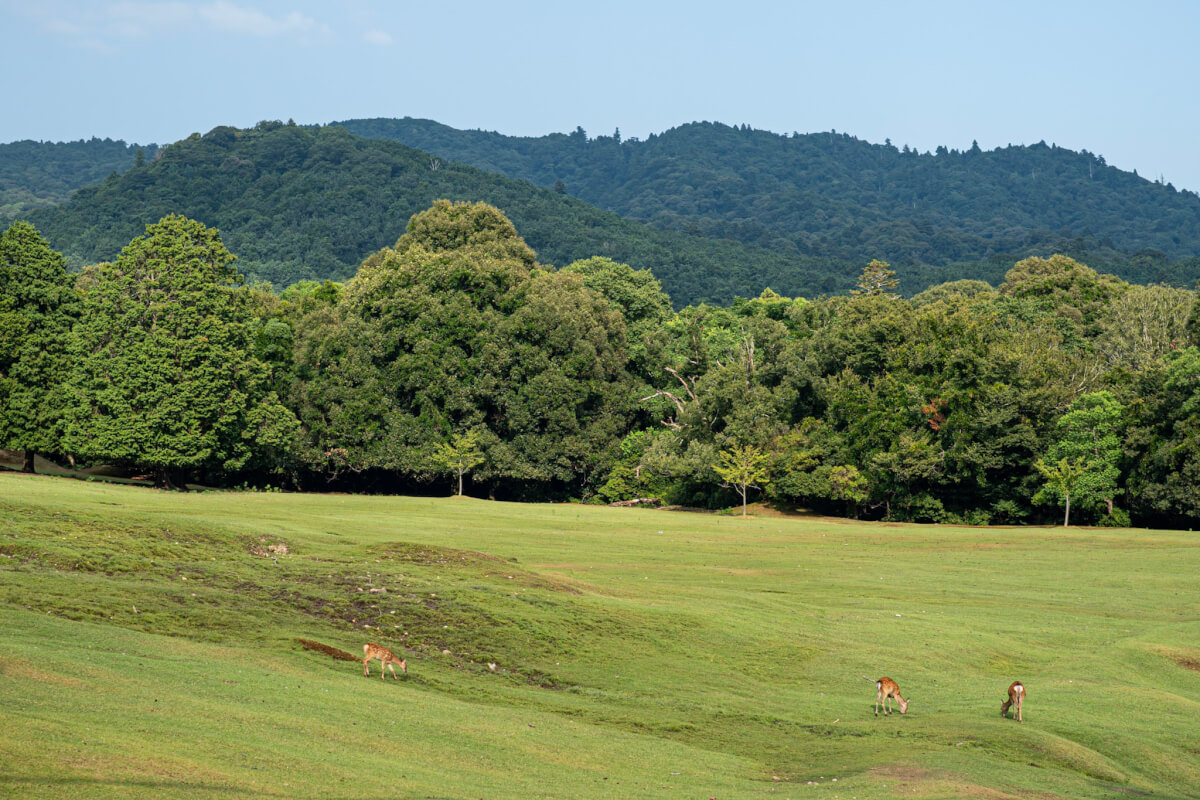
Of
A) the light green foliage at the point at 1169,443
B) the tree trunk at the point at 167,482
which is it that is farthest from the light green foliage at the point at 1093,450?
the tree trunk at the point at 167,482

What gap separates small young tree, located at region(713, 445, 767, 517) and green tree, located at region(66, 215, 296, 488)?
2973 centimetres

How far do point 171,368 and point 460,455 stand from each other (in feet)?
71.2

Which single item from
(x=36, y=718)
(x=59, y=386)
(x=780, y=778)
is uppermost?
(x=59, y=386)

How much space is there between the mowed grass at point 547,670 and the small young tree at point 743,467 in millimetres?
31544

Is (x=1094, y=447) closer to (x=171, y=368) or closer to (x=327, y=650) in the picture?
(x=171, y=368)

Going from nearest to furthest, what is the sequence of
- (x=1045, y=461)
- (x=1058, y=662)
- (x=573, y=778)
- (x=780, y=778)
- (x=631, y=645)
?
(x=573, y=778) → (x=780, y=778) → (x=631, y=645) → (x=1058, y=662) → (x=1045, y=461)

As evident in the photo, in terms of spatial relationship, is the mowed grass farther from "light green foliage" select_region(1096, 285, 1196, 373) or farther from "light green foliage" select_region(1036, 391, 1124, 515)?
"light green foliage" select_region(1096, 285, 1196, 373)

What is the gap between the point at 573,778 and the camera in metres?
18.3

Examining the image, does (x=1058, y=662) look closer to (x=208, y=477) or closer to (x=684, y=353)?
(x=208, y=477)

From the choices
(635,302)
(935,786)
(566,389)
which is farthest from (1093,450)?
(935,786)

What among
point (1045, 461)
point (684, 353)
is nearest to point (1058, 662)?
point (1045, 461)

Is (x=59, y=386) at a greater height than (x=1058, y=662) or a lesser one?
greater

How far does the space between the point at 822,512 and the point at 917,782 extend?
214ft

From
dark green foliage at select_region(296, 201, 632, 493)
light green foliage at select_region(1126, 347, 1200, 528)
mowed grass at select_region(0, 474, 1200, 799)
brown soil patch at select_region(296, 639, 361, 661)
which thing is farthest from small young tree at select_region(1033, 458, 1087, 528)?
brown soil patch at select_region(296, 639, 361, 661)
